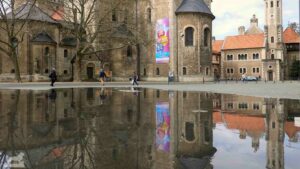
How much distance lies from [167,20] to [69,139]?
152ft

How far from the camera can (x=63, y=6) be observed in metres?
40.8

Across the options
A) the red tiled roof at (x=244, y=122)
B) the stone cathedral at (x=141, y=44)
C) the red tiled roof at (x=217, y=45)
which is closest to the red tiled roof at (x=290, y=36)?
the red tiled roof at (x=217, y=45)

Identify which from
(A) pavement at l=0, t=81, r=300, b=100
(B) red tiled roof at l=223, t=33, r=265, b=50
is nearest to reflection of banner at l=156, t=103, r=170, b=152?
(A) pavement at l=0, t=81, r=300, b=100

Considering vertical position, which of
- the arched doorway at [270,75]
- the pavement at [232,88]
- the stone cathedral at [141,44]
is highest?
the stone cathedral at [141,44]

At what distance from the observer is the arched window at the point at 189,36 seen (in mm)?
51688

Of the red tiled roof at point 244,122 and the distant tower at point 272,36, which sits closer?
the red tiled roof at point 244,122

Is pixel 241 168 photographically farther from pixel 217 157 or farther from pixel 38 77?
pixel 38 77

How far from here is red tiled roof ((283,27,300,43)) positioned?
84.8m

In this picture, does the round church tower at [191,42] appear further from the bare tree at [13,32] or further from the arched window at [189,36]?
the bare tree at [13,32]

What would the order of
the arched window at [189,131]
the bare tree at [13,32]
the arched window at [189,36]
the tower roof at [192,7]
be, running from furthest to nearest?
the arched window at [189,36], the tower roof at [192,7], the bare tree at [13,32], the arched window at [189,131]

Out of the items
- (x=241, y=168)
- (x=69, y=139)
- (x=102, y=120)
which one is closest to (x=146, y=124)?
(x=102, y=120)

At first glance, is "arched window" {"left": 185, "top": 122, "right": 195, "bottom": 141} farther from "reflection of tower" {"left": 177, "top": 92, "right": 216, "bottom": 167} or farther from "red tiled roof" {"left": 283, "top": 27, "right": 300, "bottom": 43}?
"red tiled roof" {"left": 283, "top": 27, "right": 300, "bottom": 43}

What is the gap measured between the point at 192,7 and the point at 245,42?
3687 centimetres

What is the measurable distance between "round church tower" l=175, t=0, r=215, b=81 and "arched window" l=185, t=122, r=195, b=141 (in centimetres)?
4229
